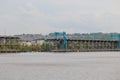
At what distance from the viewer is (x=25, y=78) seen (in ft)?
170

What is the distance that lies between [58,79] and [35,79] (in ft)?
8.99

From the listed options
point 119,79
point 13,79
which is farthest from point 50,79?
point 119,79

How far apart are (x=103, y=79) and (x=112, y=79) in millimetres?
1075

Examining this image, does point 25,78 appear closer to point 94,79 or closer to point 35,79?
point 35,79

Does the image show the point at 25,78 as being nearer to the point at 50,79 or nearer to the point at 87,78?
the point at 50,79

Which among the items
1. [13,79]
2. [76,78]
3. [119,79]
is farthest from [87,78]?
[13,79]

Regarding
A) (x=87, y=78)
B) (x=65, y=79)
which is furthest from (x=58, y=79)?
(x=87, y=78)

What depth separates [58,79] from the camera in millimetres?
50344

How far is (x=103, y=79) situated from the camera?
50.6 m

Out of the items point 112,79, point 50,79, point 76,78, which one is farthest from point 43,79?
point 112,79

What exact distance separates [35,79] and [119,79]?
389 inches

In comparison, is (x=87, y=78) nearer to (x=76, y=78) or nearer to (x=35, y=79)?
(x=76, y=78)

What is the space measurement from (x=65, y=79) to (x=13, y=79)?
6.17 meters

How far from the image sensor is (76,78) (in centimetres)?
5184
